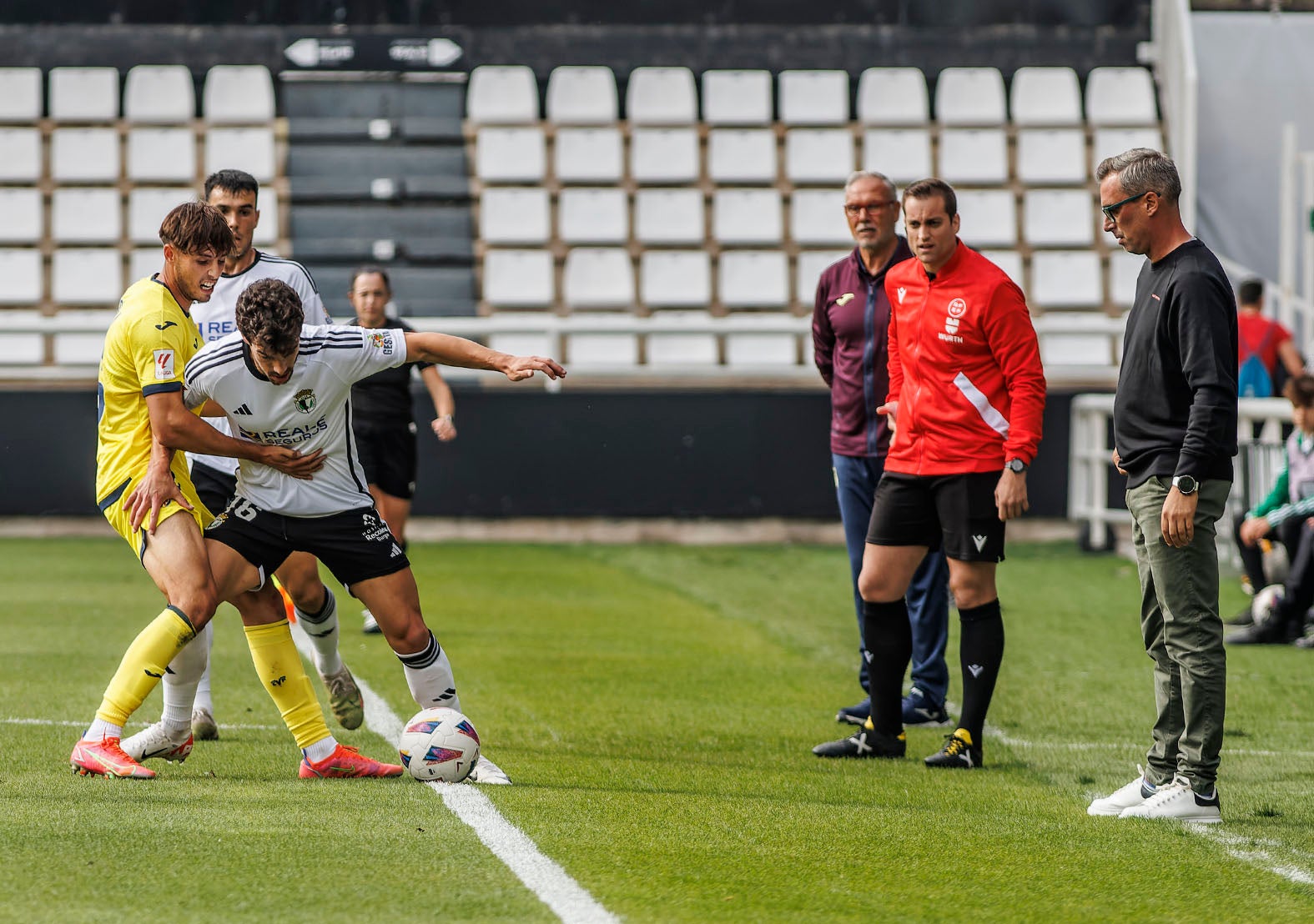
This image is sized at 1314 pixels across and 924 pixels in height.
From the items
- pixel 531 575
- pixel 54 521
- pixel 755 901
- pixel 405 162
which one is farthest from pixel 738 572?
pixel 755 901

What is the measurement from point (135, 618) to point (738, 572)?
4.73m

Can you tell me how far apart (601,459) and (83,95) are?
7.97 metres

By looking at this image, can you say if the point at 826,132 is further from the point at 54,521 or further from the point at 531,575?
the point at 54,521

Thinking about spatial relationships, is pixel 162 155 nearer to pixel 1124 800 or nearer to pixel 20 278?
pixel 20 278

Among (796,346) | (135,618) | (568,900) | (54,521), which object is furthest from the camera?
(796,346)

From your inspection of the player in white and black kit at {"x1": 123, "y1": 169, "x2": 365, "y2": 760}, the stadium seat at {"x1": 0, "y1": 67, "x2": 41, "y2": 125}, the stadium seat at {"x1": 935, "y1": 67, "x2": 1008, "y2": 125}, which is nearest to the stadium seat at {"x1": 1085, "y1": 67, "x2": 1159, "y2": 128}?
the stadium seat at {"x1": 935, "y1": 67, "x2": 1008, "y2": 125}

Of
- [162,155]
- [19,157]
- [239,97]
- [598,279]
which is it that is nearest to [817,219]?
[598,279]

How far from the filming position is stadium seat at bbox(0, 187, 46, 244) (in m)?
16.9

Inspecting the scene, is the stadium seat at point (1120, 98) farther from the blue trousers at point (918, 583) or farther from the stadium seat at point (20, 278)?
the blue trousers at point (918, 583)

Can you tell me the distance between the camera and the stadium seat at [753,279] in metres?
16.8

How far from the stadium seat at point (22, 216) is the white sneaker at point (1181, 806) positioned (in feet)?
48.7

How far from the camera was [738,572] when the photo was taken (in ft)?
41.0

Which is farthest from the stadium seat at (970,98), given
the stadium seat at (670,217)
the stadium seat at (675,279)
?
the stadium seat at (675,279)

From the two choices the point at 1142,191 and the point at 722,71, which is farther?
the point at 722,71
